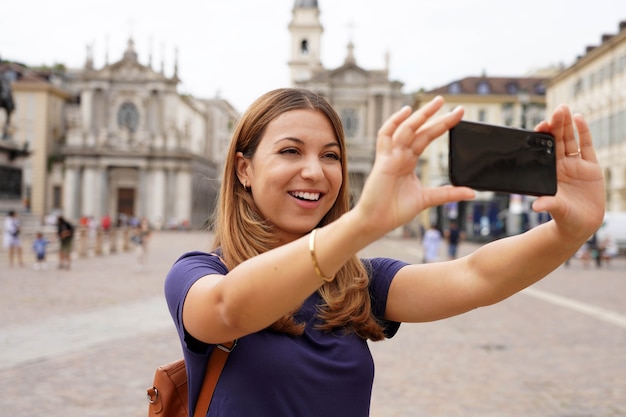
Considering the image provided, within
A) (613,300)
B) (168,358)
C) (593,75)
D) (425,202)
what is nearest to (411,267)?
(425,202)

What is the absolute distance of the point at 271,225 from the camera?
2084 millimetres

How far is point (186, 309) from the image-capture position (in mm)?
1811

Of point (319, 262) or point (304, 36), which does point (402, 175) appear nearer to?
point (319, 262)

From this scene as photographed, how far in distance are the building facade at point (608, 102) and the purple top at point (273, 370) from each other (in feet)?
128

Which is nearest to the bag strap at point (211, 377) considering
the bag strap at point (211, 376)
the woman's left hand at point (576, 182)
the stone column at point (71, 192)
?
the bag strap at point (211, 376)

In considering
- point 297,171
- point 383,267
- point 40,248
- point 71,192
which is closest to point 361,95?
point 71,192

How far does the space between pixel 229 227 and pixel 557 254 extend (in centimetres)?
88

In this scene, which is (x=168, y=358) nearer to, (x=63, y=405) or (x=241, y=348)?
(x=63, y=405)

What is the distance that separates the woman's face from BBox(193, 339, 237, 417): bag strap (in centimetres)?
37

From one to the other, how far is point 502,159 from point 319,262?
0.44m

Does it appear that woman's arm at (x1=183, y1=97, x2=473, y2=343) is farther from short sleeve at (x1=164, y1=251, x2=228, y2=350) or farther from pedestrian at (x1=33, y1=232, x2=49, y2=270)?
pedestrian at (x1=33, y1=232, x2=49, y2=270)

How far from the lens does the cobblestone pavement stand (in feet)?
21.4

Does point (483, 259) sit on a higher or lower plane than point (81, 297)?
higher

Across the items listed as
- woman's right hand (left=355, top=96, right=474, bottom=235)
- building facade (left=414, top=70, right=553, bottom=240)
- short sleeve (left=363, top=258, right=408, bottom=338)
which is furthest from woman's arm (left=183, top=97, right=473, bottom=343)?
building facade (left=414, top=70, right=553, bottom=240)
